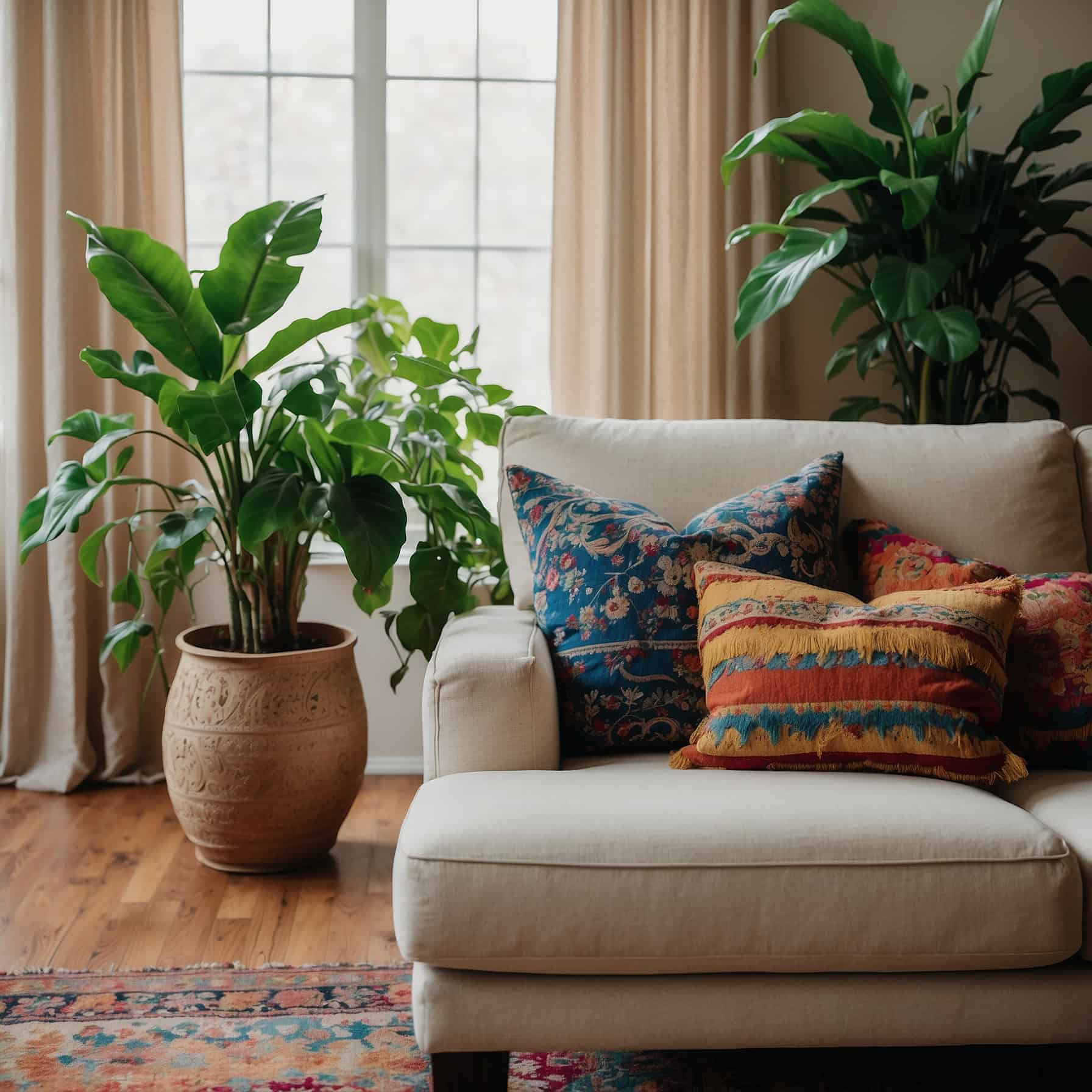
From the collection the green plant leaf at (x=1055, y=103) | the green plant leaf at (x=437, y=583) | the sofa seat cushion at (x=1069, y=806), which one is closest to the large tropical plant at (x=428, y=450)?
the green plant leaf at (x=437, y=583)

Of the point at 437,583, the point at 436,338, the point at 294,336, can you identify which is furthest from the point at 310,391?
the point at 436,338

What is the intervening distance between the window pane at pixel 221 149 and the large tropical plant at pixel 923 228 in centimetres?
132

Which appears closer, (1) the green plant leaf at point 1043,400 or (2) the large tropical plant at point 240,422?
(2) the large tropical plant at point 240,422

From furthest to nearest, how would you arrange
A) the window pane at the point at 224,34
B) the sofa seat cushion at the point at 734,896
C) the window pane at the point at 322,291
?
the window pane at the point at 322,291 → the window pane at the point at 224,34 → the sofa seat cushion at the point at 734,896

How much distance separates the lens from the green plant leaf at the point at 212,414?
204 cm

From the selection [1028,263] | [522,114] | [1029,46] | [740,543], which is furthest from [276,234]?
[1029,46]

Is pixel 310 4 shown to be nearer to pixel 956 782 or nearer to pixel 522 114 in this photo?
pixel 522 114

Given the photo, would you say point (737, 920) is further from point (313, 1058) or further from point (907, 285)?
point (907, 285)

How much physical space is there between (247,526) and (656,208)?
150 centimetres

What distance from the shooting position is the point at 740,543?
6.14 ft

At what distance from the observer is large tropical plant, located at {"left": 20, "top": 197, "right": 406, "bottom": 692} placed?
2.09 m

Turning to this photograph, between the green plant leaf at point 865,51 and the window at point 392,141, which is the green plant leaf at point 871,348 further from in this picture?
the window at point 392,141

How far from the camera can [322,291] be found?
10.5 feet

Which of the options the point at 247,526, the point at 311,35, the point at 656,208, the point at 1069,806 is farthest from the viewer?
the point at 311,35
